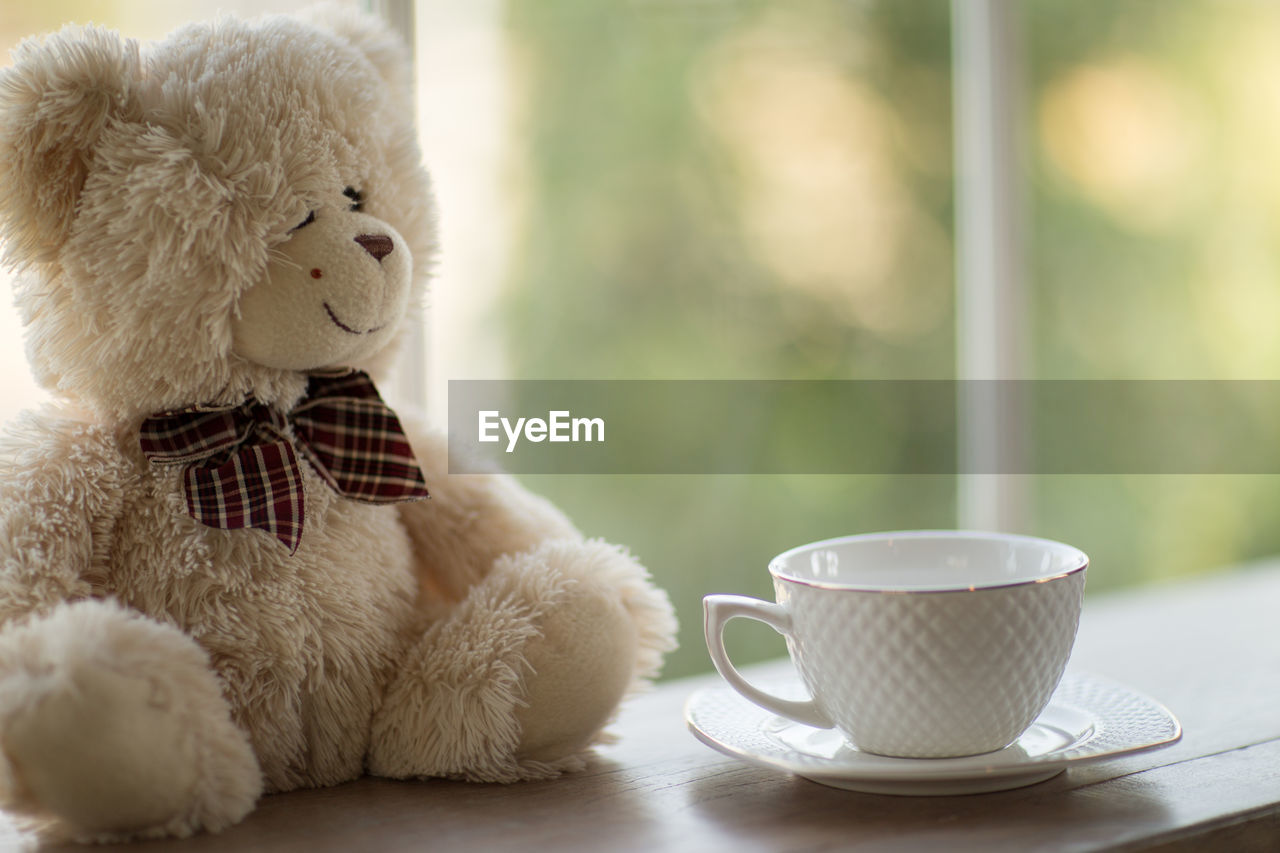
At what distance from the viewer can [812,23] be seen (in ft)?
3.66

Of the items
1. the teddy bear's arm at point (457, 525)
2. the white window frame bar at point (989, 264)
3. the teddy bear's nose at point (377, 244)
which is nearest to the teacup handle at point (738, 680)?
the teddy bear's arm at point (457, 525)

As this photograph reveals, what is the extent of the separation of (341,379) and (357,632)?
0.14 metres

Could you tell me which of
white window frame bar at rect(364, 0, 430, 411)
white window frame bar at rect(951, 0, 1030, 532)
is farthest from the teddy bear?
white window frame bar at rect(951, 0, 1030, 532)

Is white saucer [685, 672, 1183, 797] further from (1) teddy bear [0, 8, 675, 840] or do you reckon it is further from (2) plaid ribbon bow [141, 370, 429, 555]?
(2) plaid ribbon bow [141, 370, 429, 555]

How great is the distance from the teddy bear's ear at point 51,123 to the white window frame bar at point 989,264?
86 centimetres

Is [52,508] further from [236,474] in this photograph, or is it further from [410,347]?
[410,347]

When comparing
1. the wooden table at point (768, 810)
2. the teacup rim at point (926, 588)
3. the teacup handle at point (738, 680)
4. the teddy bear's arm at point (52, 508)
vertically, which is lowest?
the wooden table at point (768, 810)

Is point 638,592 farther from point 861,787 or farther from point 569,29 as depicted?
point 569,29

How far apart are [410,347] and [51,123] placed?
0.30 metres

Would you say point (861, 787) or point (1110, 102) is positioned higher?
point (1110, 102)

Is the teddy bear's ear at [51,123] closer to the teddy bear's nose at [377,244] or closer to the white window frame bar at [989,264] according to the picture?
the teddy bear's nose at [377,244]

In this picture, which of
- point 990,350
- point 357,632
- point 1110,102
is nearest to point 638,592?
point 357,632

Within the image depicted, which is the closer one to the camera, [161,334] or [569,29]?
[161,334]

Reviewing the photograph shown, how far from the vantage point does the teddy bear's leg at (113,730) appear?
1.37 ft
